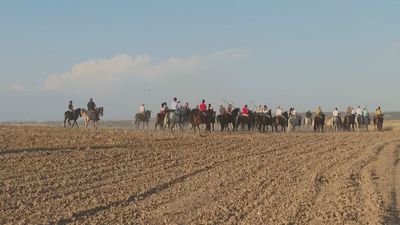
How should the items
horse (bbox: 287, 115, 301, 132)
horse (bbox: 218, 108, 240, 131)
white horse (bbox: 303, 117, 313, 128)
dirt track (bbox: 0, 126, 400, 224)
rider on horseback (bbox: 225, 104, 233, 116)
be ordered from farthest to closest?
white horse (bbox: 303, 117, 313, 128) < horse (bbox: 287, 115, 301, 132) < rider on horseback (bbox: 225, 104, 233, 116) < horse (bbox: 218, 108, 240, 131) < dirt track (bbox: 0, 126, 400, 224)

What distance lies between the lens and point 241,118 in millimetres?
45000

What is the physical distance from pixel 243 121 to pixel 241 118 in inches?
12.5

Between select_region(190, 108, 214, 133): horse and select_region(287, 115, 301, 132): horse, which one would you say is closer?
select_region(190, 108, 214, 133): horse

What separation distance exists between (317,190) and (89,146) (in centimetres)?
1220

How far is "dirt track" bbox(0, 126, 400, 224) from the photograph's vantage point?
1059 centimetres

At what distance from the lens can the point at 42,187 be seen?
1334cm

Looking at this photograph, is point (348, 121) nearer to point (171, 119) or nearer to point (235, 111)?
point (235, 111)

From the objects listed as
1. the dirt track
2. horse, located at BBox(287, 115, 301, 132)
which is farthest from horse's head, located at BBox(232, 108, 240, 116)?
the dirt track

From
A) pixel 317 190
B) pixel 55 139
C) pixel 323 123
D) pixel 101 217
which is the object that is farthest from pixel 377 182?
pixel 323 123

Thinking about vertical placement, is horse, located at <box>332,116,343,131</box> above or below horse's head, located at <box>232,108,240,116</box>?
below

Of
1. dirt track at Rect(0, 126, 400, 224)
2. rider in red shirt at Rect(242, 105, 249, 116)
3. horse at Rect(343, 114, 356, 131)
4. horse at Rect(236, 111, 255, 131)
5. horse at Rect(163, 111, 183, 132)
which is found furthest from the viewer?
horse at Rect(343, 114, 356, 131)

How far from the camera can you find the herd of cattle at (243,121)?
4034 centimetres

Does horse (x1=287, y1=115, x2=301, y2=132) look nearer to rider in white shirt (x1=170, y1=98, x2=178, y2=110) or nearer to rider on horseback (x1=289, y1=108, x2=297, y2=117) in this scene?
rider on horseback (x1=289, y1=108, x2=297, y2=117)

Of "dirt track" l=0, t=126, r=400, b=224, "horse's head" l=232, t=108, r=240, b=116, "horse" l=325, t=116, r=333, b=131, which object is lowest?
"dirt track" l=0, t=126, r=400, b=224
